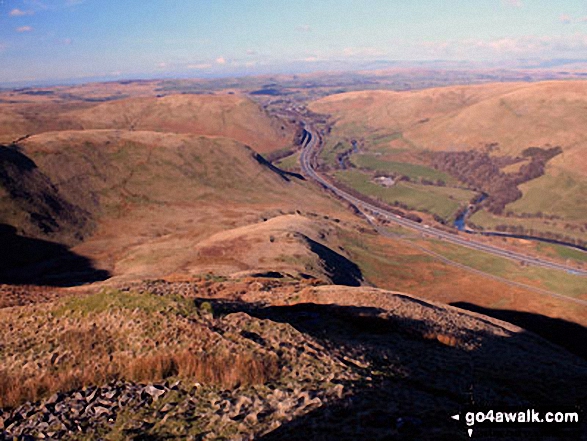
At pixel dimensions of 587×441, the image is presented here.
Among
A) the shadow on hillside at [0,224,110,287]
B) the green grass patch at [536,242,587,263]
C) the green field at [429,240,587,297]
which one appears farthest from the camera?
the green grass patch at [536,242,587,263]

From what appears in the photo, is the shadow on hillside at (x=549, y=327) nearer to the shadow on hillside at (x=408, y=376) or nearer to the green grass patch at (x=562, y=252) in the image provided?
the shadow on hillside at (x=408, y=376)

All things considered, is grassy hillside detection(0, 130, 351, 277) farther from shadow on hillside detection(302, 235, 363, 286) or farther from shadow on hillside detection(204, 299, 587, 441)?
shadow on hillside detection(204, 299, 587, 441)

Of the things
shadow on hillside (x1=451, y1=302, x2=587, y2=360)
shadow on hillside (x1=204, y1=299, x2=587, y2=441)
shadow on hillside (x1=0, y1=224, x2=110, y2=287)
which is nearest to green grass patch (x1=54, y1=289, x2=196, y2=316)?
shadow on hillside (x1=204, y1=299, x2=587, y2=441)

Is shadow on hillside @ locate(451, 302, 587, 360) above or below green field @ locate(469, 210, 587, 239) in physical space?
above

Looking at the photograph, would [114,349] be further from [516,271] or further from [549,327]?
[516,271]

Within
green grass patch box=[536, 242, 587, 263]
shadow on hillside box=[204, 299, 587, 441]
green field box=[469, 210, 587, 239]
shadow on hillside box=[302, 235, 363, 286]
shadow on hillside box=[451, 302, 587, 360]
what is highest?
shadow on hillside box=[204, 299, 587, 441]

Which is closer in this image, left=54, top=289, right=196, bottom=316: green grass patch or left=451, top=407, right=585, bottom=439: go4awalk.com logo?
left=451, top=407, right=585, bottom=439: go4awalk.com logo

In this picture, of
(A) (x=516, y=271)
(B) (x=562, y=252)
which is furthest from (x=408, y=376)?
(B) (x=562, y=252)
